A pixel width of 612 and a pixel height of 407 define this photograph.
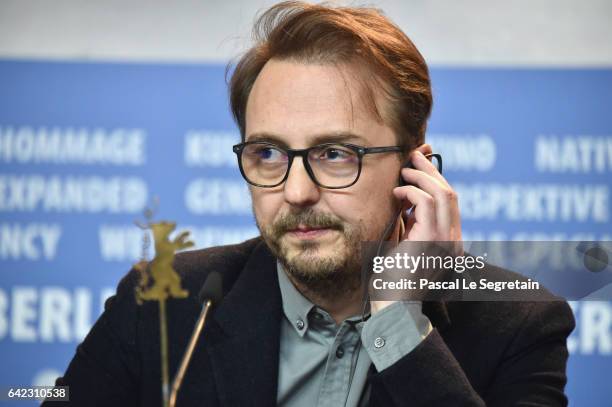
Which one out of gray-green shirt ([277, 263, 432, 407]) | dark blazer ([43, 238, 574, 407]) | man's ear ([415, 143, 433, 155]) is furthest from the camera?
man's ear ([415, 143, 433, 155])

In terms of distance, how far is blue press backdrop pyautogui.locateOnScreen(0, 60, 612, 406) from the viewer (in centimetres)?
327

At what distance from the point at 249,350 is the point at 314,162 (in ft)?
1.52

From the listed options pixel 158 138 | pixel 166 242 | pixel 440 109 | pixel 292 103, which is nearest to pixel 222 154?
pixel 158 138

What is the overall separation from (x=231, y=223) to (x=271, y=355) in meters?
1.35

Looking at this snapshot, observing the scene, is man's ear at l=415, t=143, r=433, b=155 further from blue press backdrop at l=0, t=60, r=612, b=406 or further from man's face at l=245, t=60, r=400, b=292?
blue press backdrop at l=0, t=60, r=612, b=406

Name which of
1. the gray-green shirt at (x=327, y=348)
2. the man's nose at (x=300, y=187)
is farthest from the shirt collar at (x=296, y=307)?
the man's nose at (x=300, y=187)

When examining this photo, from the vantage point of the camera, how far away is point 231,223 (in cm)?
331

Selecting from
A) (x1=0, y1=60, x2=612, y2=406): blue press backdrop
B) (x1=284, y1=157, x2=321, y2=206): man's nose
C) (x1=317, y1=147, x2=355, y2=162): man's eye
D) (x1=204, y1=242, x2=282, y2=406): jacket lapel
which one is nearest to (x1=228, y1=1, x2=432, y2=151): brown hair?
(x1=317, y1=147, x2=355, y2=162): man's eye

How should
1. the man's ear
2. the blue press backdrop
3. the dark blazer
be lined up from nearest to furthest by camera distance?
the dark blazer → the man's ear → the blue press backdrop

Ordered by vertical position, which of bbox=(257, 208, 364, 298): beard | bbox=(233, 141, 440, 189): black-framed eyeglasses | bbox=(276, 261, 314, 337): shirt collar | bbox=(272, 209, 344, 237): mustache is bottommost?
bbox=(276, 261, 314, 337): shirt collar

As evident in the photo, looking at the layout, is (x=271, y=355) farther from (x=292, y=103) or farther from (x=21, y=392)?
(x=21, y=392)

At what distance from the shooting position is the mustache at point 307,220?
190 centimetres

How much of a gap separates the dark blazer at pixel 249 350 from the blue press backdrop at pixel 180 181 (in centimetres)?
115

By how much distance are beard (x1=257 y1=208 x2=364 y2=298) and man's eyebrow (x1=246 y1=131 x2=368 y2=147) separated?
0.16 metres
